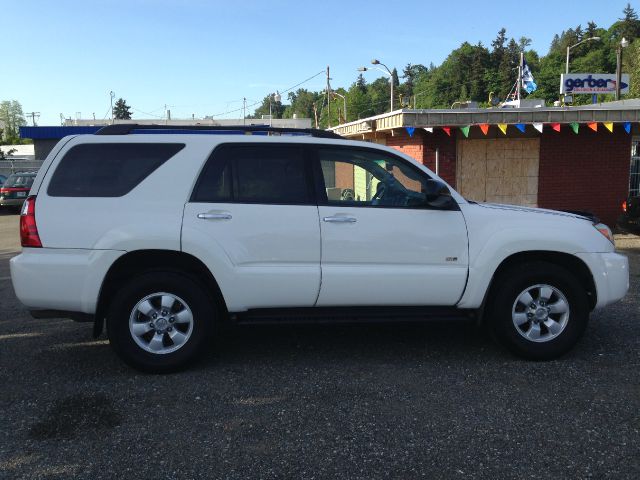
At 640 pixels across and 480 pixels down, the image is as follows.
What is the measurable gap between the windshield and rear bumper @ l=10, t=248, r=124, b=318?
1945 cm

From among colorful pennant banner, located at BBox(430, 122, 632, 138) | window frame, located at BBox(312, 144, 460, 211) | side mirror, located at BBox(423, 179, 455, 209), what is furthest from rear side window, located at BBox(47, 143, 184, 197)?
colorful pennant banner, located at BBox(430, 122, 632, 138)

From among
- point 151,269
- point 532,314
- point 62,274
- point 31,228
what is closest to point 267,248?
point 151,269

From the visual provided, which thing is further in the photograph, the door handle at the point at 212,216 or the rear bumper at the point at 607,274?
the rear bumper at the point at 607,274

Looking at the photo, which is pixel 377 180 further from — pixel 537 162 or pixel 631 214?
pixel 537 162

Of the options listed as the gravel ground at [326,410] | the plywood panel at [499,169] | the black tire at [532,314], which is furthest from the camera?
the plywood panel at [499,169]

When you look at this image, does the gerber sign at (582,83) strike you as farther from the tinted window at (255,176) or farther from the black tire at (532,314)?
the tinted window at (255,176)

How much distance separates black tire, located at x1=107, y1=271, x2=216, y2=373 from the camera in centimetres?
461

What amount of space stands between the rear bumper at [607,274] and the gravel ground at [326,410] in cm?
55

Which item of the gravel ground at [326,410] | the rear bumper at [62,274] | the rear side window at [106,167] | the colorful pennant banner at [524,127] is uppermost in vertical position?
the colorful pennant banner at [524,127]

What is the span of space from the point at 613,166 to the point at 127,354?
40.5ft

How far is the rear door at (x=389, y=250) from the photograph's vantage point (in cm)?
471

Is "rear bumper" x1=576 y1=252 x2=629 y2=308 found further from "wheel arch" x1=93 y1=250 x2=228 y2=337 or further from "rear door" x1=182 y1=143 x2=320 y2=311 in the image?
"wheel arch" x1=93 y1=250 x2=228 y2=337

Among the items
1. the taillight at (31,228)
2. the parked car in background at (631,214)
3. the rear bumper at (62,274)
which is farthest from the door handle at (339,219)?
the parked car in background at (631,214)

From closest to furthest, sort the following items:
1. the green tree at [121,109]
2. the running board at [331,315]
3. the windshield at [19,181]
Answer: the running board at [331,315] → the windshield at [19,181] → the green tree at [121,109]
